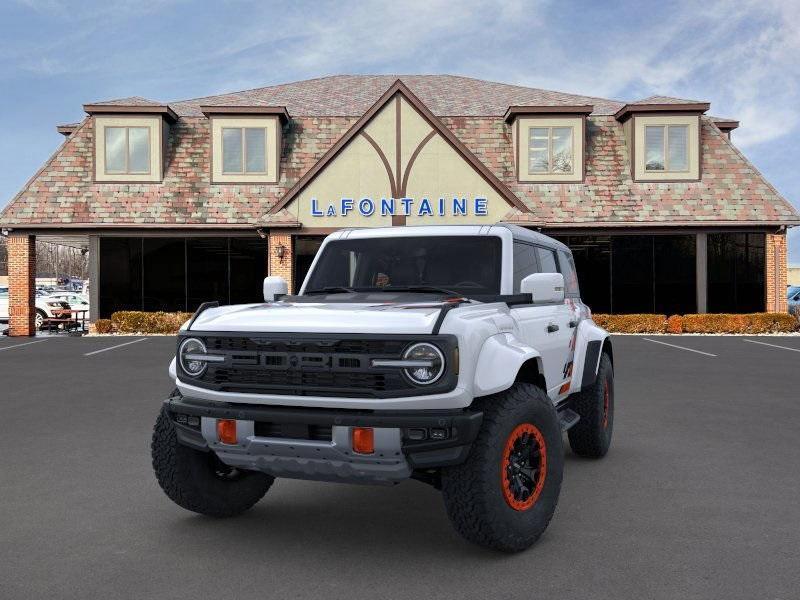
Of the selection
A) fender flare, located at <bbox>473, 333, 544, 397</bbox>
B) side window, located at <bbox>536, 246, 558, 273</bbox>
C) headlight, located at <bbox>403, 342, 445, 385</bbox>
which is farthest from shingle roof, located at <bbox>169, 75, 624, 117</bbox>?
headlight, located at <bbox>403, 342, 445, 385</bbox>

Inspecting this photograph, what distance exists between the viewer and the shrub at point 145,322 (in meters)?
23.6

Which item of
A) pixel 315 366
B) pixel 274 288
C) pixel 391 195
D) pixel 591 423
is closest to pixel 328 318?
pixel 315 366

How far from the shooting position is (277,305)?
4.92 meters

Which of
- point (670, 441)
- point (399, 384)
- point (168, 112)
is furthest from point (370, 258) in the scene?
point (168, 112)

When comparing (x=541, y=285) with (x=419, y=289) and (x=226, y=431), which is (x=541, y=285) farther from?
(x=226, y=431)

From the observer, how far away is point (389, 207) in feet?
75.4

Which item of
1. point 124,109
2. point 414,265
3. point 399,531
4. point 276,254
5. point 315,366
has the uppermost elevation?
point 124,109

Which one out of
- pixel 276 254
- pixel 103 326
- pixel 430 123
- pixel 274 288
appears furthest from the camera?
pixel 103 326

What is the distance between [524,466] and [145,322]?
21034mm

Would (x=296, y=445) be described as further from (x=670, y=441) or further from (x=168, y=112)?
(x=168, y=112)

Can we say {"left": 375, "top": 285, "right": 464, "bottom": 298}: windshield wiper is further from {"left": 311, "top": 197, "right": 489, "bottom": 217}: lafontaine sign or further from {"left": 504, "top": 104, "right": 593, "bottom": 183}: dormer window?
{"left": 504, "top": 104, "right": 593, "bottom": 183}: dormer window

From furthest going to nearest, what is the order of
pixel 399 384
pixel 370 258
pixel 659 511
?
pixel 370 258
pixel 659 511
pixel 399 384

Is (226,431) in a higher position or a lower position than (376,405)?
lower

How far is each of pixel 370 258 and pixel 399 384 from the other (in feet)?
6.48
